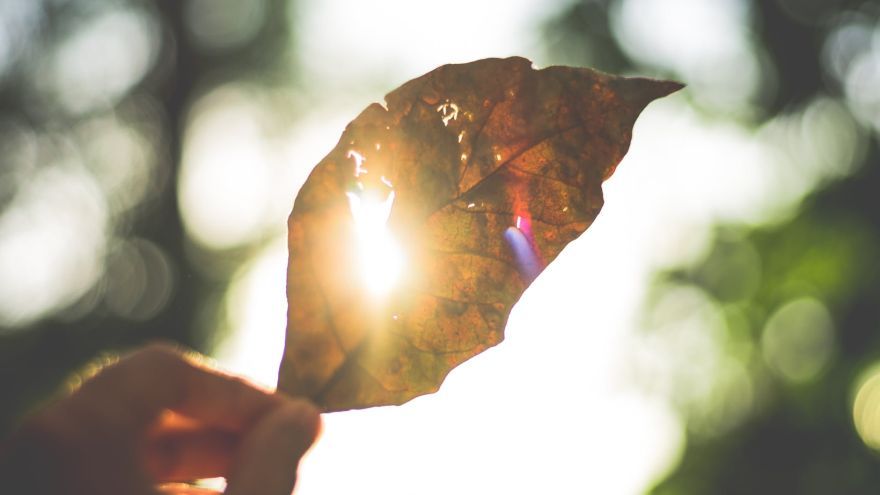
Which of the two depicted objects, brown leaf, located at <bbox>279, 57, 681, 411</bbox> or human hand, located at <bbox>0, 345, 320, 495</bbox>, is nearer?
human hand, located at <bbox>0, 345, 320, 495</bbox>

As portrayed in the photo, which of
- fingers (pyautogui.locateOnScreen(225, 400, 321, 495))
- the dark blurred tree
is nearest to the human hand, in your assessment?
fingers (pyautogui.locateOnScreen(225, 400, 321, 495))

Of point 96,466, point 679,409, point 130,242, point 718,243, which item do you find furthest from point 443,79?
point 679,409

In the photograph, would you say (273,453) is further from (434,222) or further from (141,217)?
(141,217)

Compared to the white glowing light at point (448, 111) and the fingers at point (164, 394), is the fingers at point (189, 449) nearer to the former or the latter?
the fingers at point (164, 394)

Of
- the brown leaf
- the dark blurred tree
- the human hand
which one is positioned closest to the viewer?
the human hand

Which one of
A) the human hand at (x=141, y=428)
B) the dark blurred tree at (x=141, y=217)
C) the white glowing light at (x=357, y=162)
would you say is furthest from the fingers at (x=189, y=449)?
the dark blurred tree at (x=141, y=217)

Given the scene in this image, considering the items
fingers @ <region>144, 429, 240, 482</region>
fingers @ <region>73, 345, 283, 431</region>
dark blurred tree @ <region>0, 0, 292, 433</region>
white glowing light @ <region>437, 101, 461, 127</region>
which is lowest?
dark blurred tree @ <region>0, 0, 292, 433</region>

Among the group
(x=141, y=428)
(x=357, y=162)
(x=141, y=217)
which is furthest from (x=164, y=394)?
(x=141, y=217)

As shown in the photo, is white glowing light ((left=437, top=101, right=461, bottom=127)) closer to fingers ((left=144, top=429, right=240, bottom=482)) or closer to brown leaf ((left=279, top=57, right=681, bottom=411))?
brown leaf ((left=279, top=57, right=681, bottom=411))
